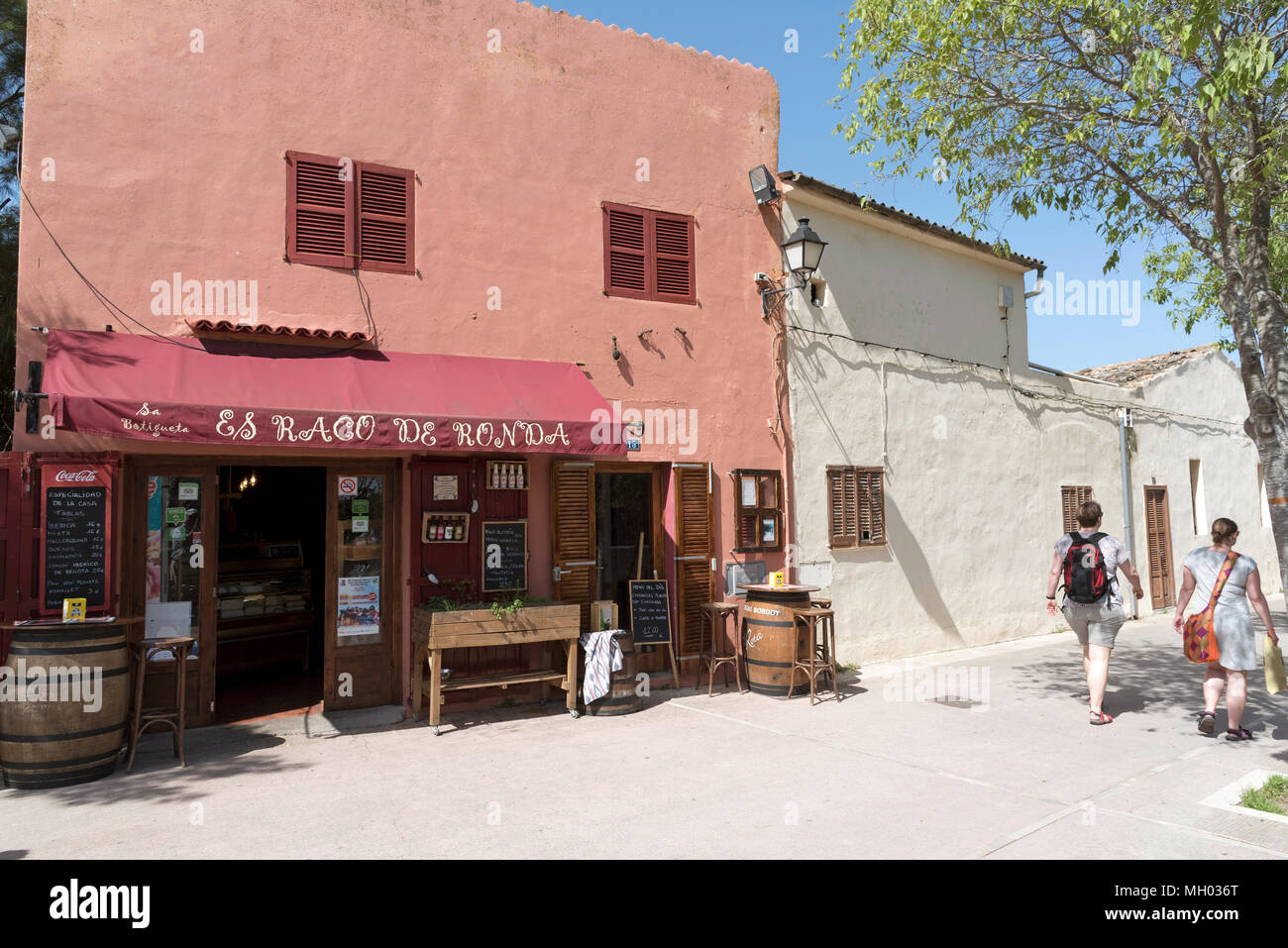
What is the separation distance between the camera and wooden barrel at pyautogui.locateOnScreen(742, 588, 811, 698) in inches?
346

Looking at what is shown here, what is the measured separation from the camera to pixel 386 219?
8.11 meters

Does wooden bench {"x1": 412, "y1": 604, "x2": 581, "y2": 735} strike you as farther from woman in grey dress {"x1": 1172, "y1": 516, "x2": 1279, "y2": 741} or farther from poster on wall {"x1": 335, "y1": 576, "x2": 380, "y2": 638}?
woman in grey dress {"x1": 1172, "y1": 516, "x2": 1279, "y2": 741}

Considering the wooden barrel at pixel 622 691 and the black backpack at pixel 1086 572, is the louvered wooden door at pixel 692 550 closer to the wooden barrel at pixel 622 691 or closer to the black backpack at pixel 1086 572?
the wooden barrel at pixel 622 691

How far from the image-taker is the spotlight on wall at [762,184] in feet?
33.1

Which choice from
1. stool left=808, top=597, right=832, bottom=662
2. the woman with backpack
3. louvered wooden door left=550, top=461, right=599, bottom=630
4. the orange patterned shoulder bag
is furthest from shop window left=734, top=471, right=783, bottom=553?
the orange patterned shoulder bag

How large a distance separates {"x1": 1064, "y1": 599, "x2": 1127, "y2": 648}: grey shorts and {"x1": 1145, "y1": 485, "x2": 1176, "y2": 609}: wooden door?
9881 mm

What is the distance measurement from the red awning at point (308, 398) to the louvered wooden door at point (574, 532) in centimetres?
92

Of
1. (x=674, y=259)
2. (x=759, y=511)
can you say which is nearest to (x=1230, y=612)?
(x=759, y=511)

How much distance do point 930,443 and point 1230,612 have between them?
560cm

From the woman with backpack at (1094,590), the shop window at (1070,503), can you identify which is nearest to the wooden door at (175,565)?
the woman with backpack at (1094,590)

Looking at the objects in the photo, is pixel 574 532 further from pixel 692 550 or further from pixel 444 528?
pixel 692 550

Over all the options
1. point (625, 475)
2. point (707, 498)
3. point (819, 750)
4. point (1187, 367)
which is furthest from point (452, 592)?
point (1187, 367)

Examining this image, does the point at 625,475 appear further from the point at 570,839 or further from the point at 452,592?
the point at 570,839

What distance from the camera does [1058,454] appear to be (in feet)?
46.2
